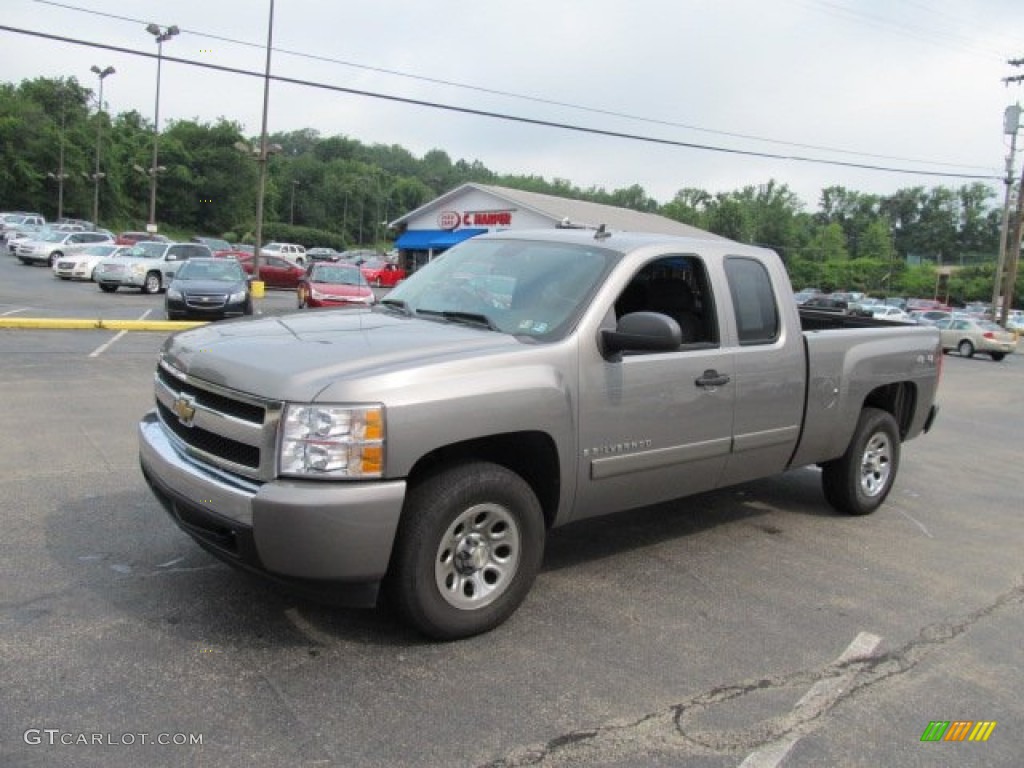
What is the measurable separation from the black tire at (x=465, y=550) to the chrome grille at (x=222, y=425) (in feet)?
2.13

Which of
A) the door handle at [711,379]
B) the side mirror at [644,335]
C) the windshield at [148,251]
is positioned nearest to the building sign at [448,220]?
the windshield at [148,251]

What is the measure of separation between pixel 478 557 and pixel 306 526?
2.91ft

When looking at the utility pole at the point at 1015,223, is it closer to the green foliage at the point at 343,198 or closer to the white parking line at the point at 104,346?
the green foliage at the point at 343,198

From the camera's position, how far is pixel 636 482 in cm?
446

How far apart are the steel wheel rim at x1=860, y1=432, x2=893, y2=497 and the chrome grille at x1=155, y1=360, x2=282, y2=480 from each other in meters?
4.54

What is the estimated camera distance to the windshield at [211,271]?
18.8m

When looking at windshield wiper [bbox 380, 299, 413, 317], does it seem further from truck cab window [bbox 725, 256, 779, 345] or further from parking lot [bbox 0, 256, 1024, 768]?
truck cab window [bbox 725, 256, 779, 345]

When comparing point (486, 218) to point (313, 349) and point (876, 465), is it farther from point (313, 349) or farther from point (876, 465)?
point (313, 349)

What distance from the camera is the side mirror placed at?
404 centimetres

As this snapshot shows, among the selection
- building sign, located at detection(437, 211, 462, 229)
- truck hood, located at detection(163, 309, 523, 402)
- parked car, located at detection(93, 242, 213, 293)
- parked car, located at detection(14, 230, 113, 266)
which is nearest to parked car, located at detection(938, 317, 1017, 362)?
building sign, located at detection(437, 211, 462, 229)

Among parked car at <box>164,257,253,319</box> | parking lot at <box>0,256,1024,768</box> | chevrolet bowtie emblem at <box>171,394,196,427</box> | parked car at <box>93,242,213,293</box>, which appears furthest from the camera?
parked car at <box>93,242,213,293</box>

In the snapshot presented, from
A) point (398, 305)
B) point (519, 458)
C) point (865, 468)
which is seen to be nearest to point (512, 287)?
point (398, 305)

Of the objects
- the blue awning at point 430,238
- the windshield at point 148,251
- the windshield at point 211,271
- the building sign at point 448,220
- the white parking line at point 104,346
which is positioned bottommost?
the white parking line at point 104,346

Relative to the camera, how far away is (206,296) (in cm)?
1803
